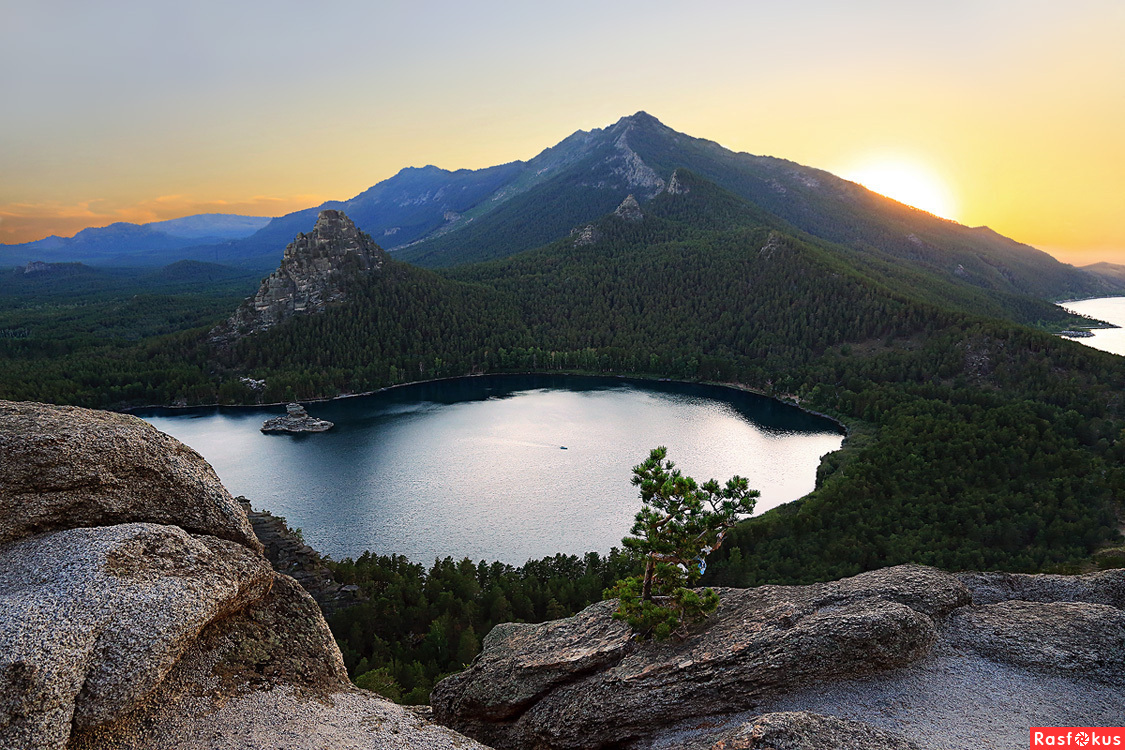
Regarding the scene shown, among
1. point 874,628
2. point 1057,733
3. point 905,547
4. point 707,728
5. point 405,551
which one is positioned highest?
point 874,628

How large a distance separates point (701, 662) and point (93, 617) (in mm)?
15509

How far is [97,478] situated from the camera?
49.3 ft

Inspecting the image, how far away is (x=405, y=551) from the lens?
218 feet

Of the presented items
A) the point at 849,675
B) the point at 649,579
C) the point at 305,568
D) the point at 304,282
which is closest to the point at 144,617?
the point at 649,579

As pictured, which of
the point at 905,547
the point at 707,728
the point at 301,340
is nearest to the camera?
the point at 707,728

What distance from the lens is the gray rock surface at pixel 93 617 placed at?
1090cm

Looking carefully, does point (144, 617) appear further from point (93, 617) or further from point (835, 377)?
point (835, 377)

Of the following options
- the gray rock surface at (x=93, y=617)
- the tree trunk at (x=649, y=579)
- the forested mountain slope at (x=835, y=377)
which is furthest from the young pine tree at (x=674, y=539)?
the forested mountain slope at (x=835, y=377)

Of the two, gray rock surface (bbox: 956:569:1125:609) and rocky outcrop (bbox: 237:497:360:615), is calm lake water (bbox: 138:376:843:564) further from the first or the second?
gray rock surface (bbox: 956:569:1125:609)

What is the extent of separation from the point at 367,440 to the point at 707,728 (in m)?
104

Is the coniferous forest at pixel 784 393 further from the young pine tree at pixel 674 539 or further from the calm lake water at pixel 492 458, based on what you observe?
the young pine tree at pixel 674 539

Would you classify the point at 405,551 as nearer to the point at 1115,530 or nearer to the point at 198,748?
the point at 198,748

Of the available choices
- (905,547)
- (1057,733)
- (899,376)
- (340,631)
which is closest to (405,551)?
(340,631)

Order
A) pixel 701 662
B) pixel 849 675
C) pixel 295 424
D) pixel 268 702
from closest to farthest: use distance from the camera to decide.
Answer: pixel 268 702
pixel 849 675
pixel 701 662
pixel 295 424
